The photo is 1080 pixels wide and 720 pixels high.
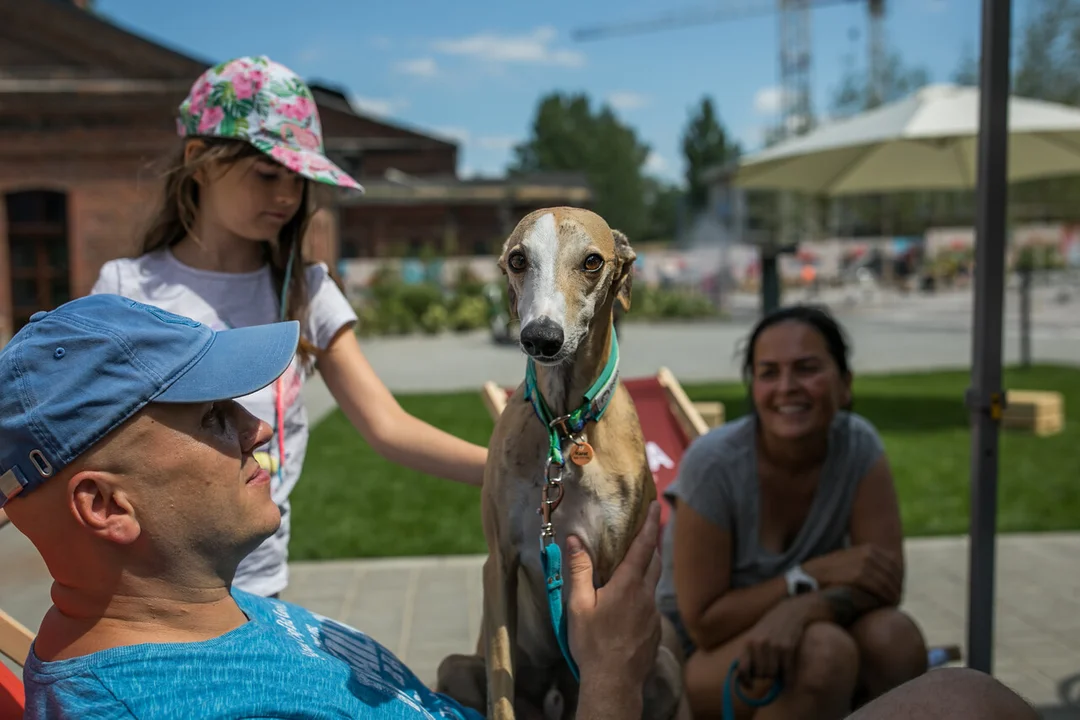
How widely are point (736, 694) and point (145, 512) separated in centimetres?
167

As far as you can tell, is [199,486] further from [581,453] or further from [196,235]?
[196,235]

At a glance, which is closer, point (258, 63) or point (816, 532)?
point (258, 63)

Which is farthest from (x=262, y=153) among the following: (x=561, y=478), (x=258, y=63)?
(x=561, y=478)

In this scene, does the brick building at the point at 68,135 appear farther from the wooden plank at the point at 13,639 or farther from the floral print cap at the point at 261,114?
the wooden plank at the point at 13,639

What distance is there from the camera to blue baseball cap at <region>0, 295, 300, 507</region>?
1.19m

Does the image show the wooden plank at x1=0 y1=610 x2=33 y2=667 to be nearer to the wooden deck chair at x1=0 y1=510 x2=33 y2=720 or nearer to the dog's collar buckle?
the wooden deck chair at x1=0 y1=510 x2=33 y2=720

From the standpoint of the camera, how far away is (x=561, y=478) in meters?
1.60

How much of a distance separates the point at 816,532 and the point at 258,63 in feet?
6.38

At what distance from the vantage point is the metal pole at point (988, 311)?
8.37 ft

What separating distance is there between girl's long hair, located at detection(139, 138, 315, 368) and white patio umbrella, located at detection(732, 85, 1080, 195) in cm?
607

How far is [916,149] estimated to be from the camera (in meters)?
8.31

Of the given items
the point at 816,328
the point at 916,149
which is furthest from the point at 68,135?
the point at 816,328

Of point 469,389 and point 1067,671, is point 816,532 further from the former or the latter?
point 469,389

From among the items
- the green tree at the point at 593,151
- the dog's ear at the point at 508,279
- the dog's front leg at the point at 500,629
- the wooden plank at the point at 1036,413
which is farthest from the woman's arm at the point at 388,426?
the green tree at the point at 593,151
